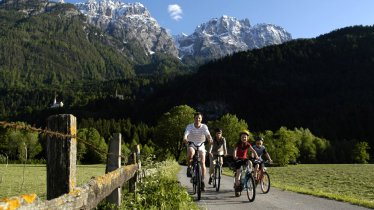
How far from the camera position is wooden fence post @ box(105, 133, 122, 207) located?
7766mm

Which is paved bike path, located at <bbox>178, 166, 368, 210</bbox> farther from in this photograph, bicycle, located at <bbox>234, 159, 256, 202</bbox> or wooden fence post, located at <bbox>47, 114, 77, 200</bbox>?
wooden fence post, located at <bbox>47, 114, 77, 200</bbox>

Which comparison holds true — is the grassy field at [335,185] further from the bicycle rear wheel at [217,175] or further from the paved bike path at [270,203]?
the bicycle rear wheel at [217,175]

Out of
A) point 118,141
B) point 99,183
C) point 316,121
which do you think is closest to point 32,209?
point 99,183

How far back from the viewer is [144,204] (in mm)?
8930

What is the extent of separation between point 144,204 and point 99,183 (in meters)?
4.15

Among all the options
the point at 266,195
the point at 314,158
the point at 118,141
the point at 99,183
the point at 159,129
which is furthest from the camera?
the point at 314,158

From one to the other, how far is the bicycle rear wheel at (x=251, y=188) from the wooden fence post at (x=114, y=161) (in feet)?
17.7

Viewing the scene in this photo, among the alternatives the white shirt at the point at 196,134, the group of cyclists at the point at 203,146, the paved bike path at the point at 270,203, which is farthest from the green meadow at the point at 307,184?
the white shirt at the point at 196,134

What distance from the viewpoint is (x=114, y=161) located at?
807 centimetres

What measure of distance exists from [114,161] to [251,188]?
5911 millimetres

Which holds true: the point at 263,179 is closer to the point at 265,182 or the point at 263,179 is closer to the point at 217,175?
the point at 265,182

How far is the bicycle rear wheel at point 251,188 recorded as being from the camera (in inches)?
491

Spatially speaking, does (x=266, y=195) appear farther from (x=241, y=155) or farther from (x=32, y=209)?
(x=32, y=209)

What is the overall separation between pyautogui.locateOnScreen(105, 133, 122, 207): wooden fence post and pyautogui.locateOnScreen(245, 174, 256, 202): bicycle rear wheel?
17.7 feet
